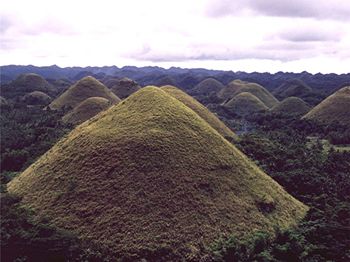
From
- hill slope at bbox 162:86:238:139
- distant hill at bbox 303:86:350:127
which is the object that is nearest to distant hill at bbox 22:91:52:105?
hill slope at bbox 162:86:238:139

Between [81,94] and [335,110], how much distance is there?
5108cm

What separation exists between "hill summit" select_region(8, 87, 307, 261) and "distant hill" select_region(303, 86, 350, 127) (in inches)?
1964

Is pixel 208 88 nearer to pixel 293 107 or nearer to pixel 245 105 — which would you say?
pixel 245 105

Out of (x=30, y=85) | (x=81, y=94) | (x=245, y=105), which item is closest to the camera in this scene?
(x=81, y=94)

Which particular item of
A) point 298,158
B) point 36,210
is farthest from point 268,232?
point 298,158

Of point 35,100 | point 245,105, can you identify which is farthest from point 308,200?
point 35,100

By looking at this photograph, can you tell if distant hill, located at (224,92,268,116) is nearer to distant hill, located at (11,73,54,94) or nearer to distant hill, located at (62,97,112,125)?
distant hill, located at (62,97,112,125)

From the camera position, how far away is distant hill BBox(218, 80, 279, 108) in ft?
403

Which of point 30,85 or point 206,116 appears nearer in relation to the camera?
point 206,116

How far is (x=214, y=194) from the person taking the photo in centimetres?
2719

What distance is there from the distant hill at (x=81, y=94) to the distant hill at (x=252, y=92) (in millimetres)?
47151

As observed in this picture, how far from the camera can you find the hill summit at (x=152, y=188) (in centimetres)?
2380

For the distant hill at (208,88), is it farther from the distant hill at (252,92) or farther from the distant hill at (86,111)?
the distant hill at (86,111)

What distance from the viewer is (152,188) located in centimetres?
2659
